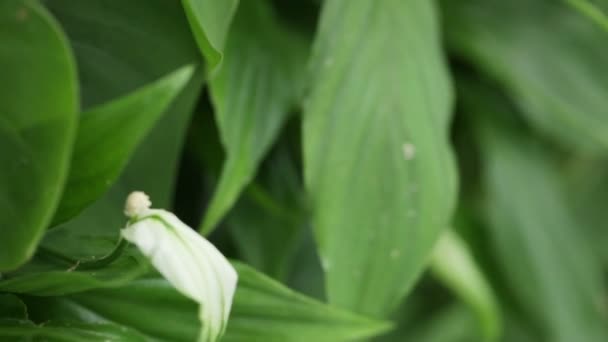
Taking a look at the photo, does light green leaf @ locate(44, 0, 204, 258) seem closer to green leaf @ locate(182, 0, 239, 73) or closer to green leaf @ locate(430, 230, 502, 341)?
green leaf @ locate(182, 0, 239, 73)

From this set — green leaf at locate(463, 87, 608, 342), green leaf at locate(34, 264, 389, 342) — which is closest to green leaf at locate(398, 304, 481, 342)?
green leaf at locate(463, 87, 608, 342)

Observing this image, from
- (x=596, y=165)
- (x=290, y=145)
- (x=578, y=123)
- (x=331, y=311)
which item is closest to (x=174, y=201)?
(x=290, y=145)

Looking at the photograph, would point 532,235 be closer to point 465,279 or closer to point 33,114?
point 465,279

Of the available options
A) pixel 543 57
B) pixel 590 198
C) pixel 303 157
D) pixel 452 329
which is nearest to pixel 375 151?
pixel 303 157

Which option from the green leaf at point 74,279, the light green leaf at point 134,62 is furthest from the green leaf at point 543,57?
the green leaf at point 74,279

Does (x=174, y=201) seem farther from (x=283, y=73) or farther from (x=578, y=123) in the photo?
(x=578, y=123)

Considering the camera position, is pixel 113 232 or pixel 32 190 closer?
pixel 32 190

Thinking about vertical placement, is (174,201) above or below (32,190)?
below
